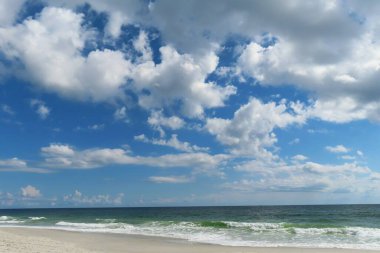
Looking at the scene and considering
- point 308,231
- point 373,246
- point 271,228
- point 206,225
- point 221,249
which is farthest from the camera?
point 206,225

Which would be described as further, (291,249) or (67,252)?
(291,249)

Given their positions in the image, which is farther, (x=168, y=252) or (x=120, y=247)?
(x=120, y=247)

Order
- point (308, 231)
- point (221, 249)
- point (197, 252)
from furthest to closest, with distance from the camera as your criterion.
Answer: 1. point (308, 231)
2. point (221, 249)
3. point (197, 252)

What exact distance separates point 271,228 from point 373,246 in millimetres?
13074

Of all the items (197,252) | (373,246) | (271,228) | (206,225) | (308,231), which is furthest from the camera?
(206,225)

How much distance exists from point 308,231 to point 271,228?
378cm

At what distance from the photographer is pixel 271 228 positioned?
1319 inches

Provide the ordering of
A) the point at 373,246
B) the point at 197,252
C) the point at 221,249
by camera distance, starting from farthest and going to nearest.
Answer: the point at 373,246 → the point at 221,249 → the point at 197,252

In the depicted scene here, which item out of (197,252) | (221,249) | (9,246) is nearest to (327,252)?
(221,249)

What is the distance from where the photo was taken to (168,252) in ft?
60.0

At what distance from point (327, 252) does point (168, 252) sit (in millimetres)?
8162

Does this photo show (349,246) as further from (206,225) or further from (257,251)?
(206,225)

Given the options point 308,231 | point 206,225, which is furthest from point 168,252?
point 206,225

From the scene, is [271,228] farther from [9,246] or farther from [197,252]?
[9,246]
